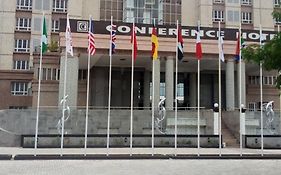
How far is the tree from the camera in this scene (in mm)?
12617

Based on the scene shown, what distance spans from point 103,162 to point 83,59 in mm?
22275

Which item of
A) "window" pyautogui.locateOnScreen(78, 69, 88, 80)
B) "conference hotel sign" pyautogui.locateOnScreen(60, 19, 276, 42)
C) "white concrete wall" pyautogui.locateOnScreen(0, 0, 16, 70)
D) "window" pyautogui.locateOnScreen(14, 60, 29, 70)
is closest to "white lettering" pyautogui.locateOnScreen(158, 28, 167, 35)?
"conference hotel sign" pyautogui.locateOnScreen(60, 19, 276, 42)

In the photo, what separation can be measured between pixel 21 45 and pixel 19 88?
645 cm

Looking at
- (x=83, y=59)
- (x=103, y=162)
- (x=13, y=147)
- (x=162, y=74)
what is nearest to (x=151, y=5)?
(x=162, y=74)

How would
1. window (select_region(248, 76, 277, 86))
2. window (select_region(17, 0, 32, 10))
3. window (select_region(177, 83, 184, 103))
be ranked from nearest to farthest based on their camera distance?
window (select_region(248, 76, 277, 86)) → window (select_region(177, 83, 184, 103)) → window (select_region(17, 0, 32, 10))

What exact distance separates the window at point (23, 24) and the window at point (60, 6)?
4.23 metres

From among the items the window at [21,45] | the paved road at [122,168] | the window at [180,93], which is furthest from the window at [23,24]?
the paved road at [122,168]

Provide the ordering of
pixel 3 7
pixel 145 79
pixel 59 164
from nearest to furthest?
pixel 59 164
pixel 145 79
pixel 3 7

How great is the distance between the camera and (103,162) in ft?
64.8

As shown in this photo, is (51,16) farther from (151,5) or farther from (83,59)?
(83,59)

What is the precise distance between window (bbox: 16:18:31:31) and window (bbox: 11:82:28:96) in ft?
26.7

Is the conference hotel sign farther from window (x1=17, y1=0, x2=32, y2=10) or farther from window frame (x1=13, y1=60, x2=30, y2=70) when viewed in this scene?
window (x1=17, y1=0, x2=32, y2=10)

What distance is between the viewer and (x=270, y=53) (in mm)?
12977

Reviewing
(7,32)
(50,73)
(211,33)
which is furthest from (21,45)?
(211,33)
